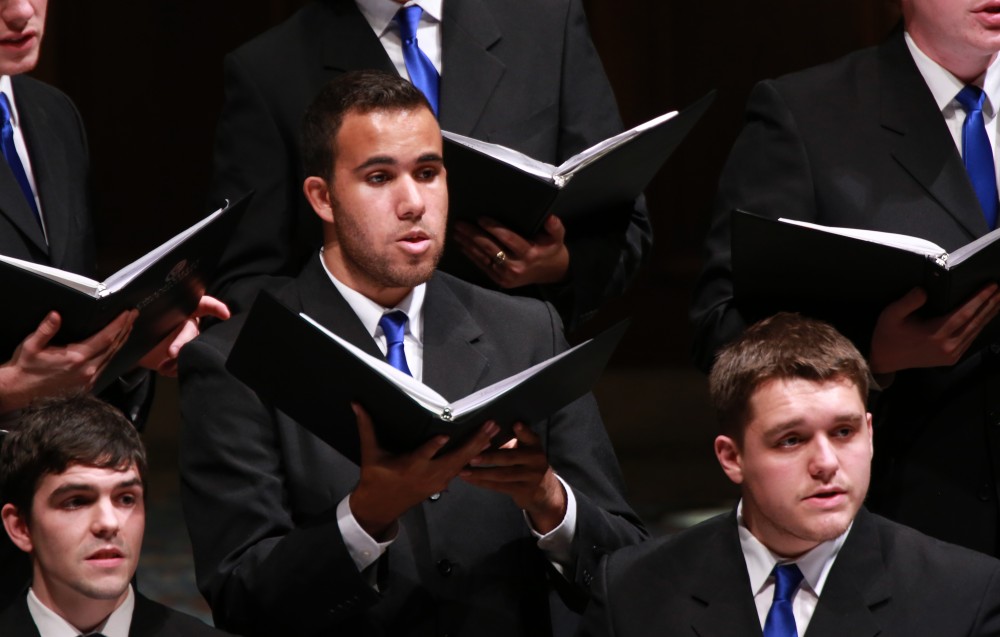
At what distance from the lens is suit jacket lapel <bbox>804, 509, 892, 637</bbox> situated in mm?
2537

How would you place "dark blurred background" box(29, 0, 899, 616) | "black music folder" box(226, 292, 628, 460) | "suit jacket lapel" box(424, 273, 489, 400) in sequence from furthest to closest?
1. "dark blurred background" box(29, 0, 899, 616)
2. "suit jacket lapel" box(424, 273, 489, 400)
3. "black music folder" box(226, 292, 628, 460)

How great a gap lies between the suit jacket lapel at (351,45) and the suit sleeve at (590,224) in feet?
1.07

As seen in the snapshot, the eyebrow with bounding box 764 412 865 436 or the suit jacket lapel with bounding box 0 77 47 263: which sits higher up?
the suit jacket lapel with bounding box 0 77 47 263

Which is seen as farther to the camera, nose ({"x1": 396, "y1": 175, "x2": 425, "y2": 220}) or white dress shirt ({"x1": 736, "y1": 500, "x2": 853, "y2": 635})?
nose ({"x1": 396, "y1": 175, "x2": 425, "y2": 220})

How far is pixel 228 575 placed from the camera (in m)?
2.62

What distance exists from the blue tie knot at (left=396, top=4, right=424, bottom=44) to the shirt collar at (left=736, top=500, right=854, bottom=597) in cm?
106

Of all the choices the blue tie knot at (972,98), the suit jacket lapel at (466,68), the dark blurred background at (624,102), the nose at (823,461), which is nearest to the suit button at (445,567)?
the nose at (823,461)

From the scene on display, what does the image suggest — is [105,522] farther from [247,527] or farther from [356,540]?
[356,540]

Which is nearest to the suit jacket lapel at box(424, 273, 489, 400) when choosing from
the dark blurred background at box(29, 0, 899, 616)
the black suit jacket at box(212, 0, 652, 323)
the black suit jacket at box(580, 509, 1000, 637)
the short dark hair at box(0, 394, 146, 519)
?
the black suit jacket at box(212, 0, 652, 323)

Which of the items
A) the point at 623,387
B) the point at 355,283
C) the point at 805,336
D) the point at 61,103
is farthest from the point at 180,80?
the point at 805,336

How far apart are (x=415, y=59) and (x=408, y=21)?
0.21 feet

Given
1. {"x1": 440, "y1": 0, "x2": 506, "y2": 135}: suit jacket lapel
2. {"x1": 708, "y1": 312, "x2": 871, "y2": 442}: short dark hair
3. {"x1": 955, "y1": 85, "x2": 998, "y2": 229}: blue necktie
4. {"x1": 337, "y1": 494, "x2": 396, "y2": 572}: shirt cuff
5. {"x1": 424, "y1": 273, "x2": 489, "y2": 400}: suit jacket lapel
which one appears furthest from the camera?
{"x1": 440, "y1": 0, "x2": 506, "y2": 135}: suit jacket lapel

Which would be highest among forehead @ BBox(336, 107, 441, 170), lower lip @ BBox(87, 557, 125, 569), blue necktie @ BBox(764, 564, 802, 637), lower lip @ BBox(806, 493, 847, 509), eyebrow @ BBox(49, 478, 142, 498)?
forehead @ BBox(336, 107, 441, 170)

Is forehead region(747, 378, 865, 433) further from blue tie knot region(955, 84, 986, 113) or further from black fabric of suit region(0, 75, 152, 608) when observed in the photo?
black fabric of suit region(0, 75, 152, 608)
